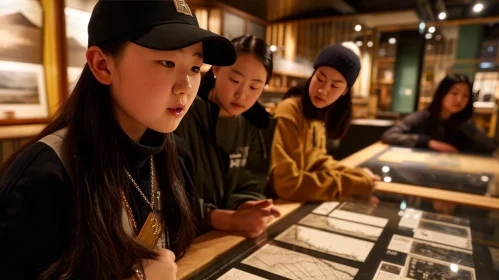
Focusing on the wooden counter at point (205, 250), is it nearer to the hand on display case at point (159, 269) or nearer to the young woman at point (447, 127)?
the hand on display case at point (159, 269)

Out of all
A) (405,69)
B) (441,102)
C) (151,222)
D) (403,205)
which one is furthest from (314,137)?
(405,69)

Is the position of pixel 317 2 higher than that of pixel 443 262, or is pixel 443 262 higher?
pixel 317 2

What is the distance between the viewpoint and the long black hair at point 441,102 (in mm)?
2916

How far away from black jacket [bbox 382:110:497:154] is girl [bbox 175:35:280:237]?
2.13m

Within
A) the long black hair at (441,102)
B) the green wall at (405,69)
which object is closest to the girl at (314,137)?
the long black hair at (441,102)

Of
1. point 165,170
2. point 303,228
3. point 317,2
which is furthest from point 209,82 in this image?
point 317,2

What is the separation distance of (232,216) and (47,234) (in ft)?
1.82

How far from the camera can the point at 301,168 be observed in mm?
1489

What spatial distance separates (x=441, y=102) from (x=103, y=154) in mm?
3171

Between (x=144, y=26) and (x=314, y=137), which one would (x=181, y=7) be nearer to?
(x=144, y=26)

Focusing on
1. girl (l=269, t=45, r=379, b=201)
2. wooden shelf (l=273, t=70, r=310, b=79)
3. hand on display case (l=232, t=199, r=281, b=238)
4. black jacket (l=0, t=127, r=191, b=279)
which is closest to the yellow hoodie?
girl (l=269, t=45, r=379, b=201)

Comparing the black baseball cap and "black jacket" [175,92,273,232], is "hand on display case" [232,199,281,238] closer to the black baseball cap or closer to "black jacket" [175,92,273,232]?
"black jacket" [175,92,273,232]

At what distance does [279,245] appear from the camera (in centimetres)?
93

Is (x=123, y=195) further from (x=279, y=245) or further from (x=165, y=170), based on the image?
(x=279, y=245)
